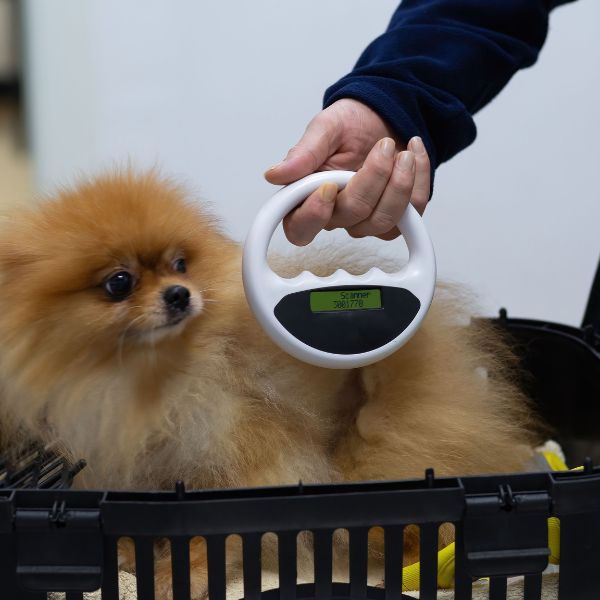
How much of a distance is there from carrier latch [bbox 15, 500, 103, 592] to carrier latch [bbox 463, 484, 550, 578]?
332 mm

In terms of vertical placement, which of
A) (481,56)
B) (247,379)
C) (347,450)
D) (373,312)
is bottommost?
(347,450)

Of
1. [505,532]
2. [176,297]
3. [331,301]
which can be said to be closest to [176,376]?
[176,297]

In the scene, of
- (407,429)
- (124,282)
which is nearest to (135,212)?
(124,282)

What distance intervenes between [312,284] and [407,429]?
0.88ft

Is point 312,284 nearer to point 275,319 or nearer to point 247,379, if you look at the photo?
point 275,319

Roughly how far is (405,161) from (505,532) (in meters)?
0.44

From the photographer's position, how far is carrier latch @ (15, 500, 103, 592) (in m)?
0.70

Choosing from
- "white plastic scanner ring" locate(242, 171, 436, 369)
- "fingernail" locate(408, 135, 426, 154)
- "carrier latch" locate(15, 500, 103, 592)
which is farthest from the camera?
"fingernail" locate(408, 135, 426, 154)

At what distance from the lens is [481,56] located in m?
1.24

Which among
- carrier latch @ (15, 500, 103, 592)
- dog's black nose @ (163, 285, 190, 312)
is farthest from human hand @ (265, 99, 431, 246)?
carrier latch @ (15, 500, 103, 592)

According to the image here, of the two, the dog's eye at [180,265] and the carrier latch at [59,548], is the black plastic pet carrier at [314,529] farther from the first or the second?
the dog's eye at [180,265]

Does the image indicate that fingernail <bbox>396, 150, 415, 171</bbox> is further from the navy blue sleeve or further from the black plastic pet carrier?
the black plastic pet carrier

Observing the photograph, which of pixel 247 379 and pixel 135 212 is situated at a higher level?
pixel 135 212

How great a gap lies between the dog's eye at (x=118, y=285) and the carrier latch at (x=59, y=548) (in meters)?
0.31
